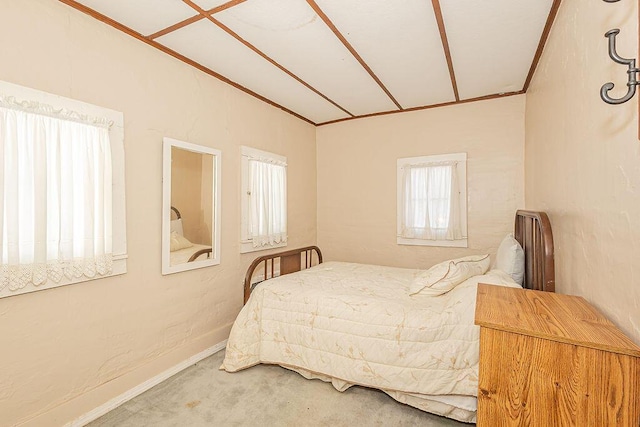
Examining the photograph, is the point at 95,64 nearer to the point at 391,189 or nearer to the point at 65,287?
the point at 65,287

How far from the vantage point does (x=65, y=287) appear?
1764mm

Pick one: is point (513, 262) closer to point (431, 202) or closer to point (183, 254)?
point (431, 202)

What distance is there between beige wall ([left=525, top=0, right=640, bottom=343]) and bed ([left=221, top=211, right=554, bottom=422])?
200mm

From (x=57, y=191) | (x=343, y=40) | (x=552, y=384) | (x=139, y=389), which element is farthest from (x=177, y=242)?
(x=552, y=384)

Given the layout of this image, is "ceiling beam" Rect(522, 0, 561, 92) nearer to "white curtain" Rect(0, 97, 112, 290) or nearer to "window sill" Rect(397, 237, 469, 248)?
"window sill" Rect(397, 237, 469, 248)

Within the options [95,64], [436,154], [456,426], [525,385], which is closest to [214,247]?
[95,64]

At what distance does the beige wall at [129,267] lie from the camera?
1.61 meters

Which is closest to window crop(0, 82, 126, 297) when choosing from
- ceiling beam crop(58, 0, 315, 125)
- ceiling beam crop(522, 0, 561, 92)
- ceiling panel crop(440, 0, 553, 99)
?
ceiling beam crop(58, 0, 315, 125)

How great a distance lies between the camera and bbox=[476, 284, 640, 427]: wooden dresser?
0.83m

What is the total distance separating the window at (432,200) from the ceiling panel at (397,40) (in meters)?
0.85

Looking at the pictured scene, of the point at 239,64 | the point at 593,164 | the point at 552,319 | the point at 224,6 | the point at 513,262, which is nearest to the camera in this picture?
the point at 552,319

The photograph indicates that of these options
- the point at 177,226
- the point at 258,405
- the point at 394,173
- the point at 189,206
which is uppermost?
the point at 394,173

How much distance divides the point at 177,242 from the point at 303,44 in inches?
72.7

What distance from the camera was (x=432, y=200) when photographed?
3.55 metres
